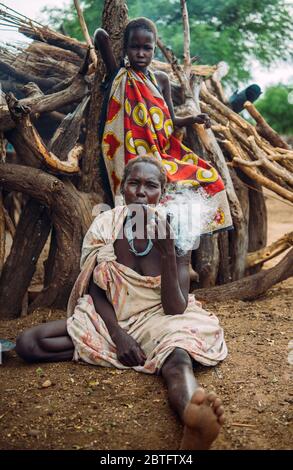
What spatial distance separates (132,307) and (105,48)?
195cm

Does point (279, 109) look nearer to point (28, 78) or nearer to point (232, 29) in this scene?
point (232, 29)

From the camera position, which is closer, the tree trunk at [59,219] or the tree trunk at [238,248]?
the tree trunk at [59,219]

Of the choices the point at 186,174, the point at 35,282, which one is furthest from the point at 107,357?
the point at 35,282

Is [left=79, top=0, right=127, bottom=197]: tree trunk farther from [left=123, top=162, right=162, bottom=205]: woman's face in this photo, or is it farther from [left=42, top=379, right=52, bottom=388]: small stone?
[left=42, top=379, right=52, bottom=388]: small stone

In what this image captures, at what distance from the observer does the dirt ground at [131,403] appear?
2018 millimetres

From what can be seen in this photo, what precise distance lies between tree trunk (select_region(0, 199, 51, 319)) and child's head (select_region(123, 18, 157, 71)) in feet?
4.29

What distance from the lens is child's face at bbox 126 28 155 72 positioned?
3635mm

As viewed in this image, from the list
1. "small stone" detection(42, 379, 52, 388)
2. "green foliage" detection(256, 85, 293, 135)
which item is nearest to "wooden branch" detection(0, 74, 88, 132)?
"small stone" detection(42, 379, 52, 388)

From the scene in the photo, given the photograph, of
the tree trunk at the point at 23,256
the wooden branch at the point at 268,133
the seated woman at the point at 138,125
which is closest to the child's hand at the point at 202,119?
the seated woman at the point at 138,125

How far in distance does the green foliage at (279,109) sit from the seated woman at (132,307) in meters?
14.3

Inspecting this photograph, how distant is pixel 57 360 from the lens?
2801 millimetres

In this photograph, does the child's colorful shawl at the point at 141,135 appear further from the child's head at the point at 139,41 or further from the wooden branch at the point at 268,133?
the wooden branch at the point at 268,133

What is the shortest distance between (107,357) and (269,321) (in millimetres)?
1367

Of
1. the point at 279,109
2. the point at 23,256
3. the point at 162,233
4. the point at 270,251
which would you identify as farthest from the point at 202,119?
the point at 279,109
